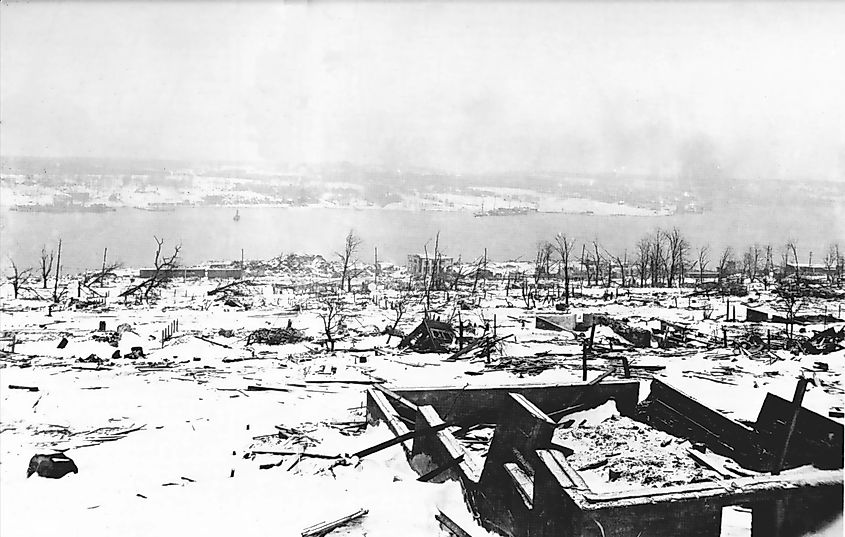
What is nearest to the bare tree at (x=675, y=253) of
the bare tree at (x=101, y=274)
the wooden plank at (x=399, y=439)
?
the wooden plank at (x=399, y=439)

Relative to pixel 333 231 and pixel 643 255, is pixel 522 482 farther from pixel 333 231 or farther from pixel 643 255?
pixel 333 231

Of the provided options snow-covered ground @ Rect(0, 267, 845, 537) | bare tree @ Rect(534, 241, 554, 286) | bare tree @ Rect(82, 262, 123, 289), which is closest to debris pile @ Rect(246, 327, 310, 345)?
snow-covered ground @ Rect(0, 267, 845, 537)

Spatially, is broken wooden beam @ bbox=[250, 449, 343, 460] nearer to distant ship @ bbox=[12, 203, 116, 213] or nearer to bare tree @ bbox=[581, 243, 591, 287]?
bare tree @ bbox=[581, 243, 591, 287]

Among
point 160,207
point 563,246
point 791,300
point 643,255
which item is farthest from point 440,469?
point 160,207

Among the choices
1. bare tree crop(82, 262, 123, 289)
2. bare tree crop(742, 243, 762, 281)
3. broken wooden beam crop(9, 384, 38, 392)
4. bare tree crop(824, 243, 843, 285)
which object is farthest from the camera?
bare tree crop(82, 262, 123, 289)

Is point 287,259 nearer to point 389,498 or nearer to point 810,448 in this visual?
point 389,498

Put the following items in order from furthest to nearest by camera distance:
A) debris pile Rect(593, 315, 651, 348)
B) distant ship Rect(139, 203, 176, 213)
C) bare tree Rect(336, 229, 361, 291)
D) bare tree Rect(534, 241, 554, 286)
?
debris pile Rect(593, 315, 651, 348)
distant ship Rect(139, 203, 176, 213)
bare tree Rect(336, 229, 361, 291)
bare tree Rect(534, 241, 554, 286)
